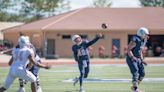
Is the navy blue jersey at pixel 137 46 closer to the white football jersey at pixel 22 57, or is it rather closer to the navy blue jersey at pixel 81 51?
the navy blue jersey at pixel 81 51

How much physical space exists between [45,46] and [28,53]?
41.2 meters

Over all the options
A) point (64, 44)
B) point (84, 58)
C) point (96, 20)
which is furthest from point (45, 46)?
point (84, 58)

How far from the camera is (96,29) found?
5344cm

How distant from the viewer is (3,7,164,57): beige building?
177ft

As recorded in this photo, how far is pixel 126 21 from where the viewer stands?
5584 centimetres

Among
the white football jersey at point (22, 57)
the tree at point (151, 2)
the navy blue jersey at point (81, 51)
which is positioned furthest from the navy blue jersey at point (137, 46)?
the tree at point (151, 2)

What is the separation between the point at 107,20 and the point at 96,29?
8.51 ft

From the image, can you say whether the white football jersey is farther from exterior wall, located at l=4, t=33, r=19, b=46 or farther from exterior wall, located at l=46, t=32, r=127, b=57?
exterior wall, located at l=4, t=33, r=19, b=46

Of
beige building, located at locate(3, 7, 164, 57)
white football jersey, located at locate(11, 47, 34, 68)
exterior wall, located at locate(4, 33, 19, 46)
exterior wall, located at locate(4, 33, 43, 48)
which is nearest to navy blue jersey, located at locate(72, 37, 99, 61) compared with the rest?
white football jersey, located at locate(11, 47, 34, 68)

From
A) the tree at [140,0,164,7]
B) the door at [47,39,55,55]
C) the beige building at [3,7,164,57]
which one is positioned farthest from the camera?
the tree at [140,0,164,7]

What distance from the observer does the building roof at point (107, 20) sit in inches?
2136

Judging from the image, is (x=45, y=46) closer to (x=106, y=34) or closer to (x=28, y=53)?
(x=106, y=34)

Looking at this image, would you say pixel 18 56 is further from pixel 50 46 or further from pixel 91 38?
pixel 50 46

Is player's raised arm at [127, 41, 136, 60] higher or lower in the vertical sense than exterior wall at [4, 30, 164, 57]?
higher
